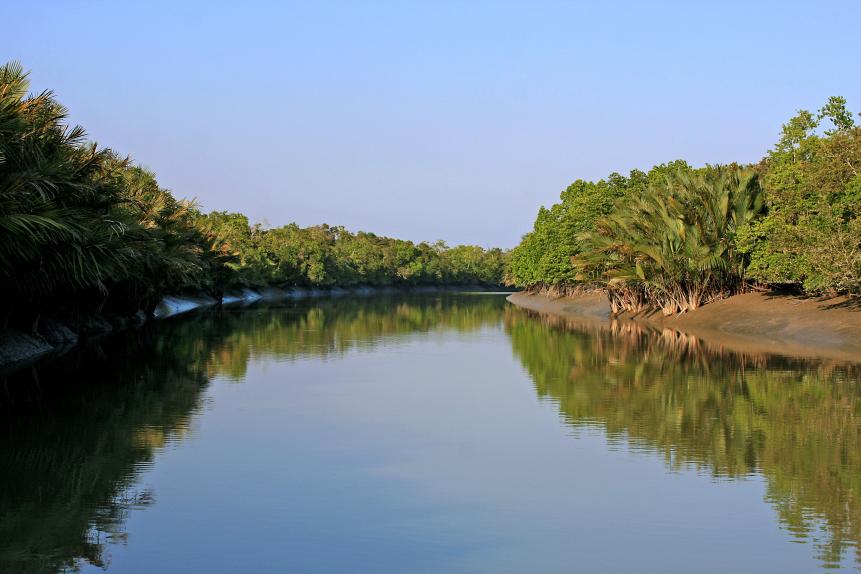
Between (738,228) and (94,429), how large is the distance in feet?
144

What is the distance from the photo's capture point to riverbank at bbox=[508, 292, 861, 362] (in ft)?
139

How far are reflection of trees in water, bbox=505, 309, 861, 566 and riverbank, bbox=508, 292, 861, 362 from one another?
3722mm

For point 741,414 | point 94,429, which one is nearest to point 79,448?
point 94,429

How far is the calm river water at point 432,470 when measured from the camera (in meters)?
11.8

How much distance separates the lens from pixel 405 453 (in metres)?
18.5

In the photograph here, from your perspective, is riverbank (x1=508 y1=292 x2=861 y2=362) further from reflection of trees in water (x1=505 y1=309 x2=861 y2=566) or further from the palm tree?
reflection of trees in water (x1=505 y1=309 x2=861 y2=566)

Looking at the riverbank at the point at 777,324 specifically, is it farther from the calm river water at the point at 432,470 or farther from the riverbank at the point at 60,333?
the riverbank at the point at 60,333

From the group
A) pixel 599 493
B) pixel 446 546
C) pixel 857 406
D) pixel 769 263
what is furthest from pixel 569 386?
pixel 769 263

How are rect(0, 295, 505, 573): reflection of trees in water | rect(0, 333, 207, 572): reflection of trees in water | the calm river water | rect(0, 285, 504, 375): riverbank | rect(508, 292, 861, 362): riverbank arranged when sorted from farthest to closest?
rect(508, 292, 861, 362): riverbank → rect(0, 285, 504, 375): riverbank → rect(0, 295, 505, 573): reflection of trees in water → rect(0, 333, 207, 572): reflection of trees in water → the calm river water

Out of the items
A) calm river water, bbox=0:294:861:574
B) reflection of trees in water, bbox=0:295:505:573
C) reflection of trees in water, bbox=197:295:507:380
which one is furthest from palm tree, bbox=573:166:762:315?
calm river water, bbox=0:294:861:574

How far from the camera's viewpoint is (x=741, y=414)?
2280 cm

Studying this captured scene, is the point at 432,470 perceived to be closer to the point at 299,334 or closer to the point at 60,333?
the point at 60,333

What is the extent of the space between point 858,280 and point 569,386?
19164 millimetres

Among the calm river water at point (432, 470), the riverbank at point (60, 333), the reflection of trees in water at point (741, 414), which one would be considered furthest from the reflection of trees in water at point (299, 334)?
the reflection of trees in water at point (741, 414)
